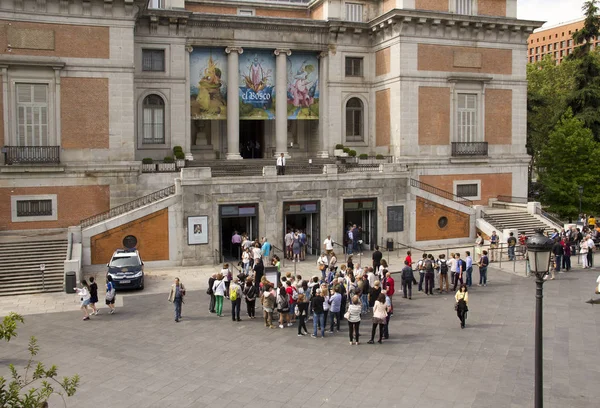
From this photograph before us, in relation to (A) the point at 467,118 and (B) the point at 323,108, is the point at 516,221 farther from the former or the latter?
(B) the point at 323,108

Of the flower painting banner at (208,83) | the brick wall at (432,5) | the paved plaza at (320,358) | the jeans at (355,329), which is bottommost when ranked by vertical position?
the paved plaza at (320,358)

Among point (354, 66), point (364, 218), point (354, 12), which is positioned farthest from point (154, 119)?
point (354, 12)

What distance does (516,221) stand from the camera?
37188 millimetres

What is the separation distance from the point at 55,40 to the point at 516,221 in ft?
86.4

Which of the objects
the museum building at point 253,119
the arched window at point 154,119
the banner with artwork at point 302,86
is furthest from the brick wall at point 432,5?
the arched window at point 154,119

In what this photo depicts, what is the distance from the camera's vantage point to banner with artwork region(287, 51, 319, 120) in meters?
41.2

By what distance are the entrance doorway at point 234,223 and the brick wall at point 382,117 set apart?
1206 cm

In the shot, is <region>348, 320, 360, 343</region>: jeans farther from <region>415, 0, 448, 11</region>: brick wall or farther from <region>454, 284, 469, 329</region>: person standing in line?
<region>415, 0, 448, 11</region>: brick wall

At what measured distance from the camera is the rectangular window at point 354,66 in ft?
138

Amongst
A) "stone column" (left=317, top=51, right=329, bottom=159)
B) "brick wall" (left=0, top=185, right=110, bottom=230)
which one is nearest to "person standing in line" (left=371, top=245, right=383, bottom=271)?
"brick wall" (left=0, top=185, right=110, bottom=230)

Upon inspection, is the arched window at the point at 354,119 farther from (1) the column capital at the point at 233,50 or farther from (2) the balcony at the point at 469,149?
(1) the column capital at the point at 233,50

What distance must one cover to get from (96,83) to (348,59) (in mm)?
16505

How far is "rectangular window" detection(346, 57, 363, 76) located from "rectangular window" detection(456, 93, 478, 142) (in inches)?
259

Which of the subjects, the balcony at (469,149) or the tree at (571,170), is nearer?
the balcony at (469,149)
